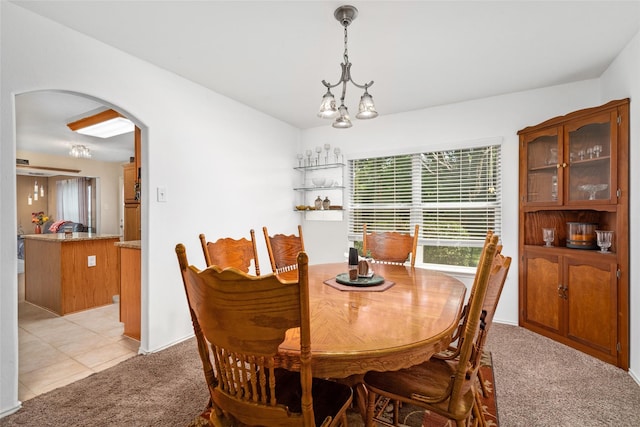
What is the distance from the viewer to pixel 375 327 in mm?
1226

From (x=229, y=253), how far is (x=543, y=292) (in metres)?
2.95

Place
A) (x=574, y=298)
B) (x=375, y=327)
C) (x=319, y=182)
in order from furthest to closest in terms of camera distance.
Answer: (x=319, y=182) → (x=574, y=298) → (x=375, y=327)

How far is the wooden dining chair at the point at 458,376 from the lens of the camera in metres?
1.09

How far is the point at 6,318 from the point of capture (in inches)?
72.9

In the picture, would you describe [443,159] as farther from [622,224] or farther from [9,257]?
[9,257]

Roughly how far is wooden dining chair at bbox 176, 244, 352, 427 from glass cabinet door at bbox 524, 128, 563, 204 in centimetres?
294

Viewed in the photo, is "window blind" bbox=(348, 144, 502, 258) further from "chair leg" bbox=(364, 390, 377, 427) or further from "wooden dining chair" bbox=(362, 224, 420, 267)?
"chair leg" bbox=(364, 390, 377, 427)

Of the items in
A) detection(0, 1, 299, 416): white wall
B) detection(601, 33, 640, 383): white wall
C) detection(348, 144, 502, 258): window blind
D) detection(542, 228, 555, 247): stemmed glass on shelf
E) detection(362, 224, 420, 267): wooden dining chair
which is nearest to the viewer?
detection(0, 1, 299, 416): white wall

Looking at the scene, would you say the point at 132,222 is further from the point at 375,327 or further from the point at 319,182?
the point at 375,327

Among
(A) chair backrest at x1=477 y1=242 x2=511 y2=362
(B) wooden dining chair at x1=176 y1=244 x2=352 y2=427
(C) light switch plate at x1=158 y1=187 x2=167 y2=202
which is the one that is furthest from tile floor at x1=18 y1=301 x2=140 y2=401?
(A) chair backrest at x1=477 y1=242 x2=511 y2=362

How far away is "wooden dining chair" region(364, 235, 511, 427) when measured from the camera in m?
1.09

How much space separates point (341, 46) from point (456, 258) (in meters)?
2.71

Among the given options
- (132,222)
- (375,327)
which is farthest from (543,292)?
(132,222)

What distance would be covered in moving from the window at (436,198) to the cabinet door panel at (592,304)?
2.88ft
